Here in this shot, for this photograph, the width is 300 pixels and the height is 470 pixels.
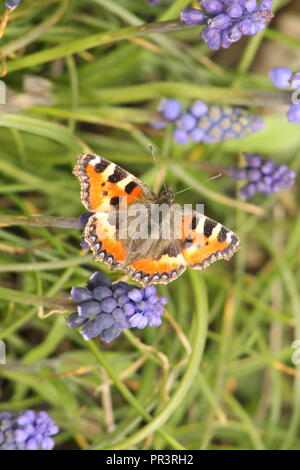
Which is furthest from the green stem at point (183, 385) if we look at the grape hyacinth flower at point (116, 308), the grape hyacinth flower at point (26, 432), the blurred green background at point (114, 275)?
the grape hyacinth flower at point (116, 308)

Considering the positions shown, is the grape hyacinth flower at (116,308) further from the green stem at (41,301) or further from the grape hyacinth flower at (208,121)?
the grape hyacinth flower at (208,121)

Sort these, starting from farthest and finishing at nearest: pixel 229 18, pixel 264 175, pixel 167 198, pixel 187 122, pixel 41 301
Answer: pixel 187 122, pixel 264 175, pixel 167 198, pixel 41 301, pixel 229 18

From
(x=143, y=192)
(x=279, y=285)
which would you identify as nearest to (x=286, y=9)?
(x=279, y=285)

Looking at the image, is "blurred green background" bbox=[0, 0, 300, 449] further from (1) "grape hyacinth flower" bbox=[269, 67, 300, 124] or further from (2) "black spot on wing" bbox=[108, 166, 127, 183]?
(2) "black spot on wing" bbox=[108, 166, 127, 183]

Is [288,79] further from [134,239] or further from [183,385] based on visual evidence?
[183,385]

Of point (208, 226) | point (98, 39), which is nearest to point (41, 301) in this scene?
point (208, 226)

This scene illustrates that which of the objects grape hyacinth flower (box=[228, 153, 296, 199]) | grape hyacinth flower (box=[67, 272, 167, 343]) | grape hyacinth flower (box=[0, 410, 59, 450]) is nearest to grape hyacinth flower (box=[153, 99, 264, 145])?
grape hyacinth flower (box=[228, 153, 296, 199])
